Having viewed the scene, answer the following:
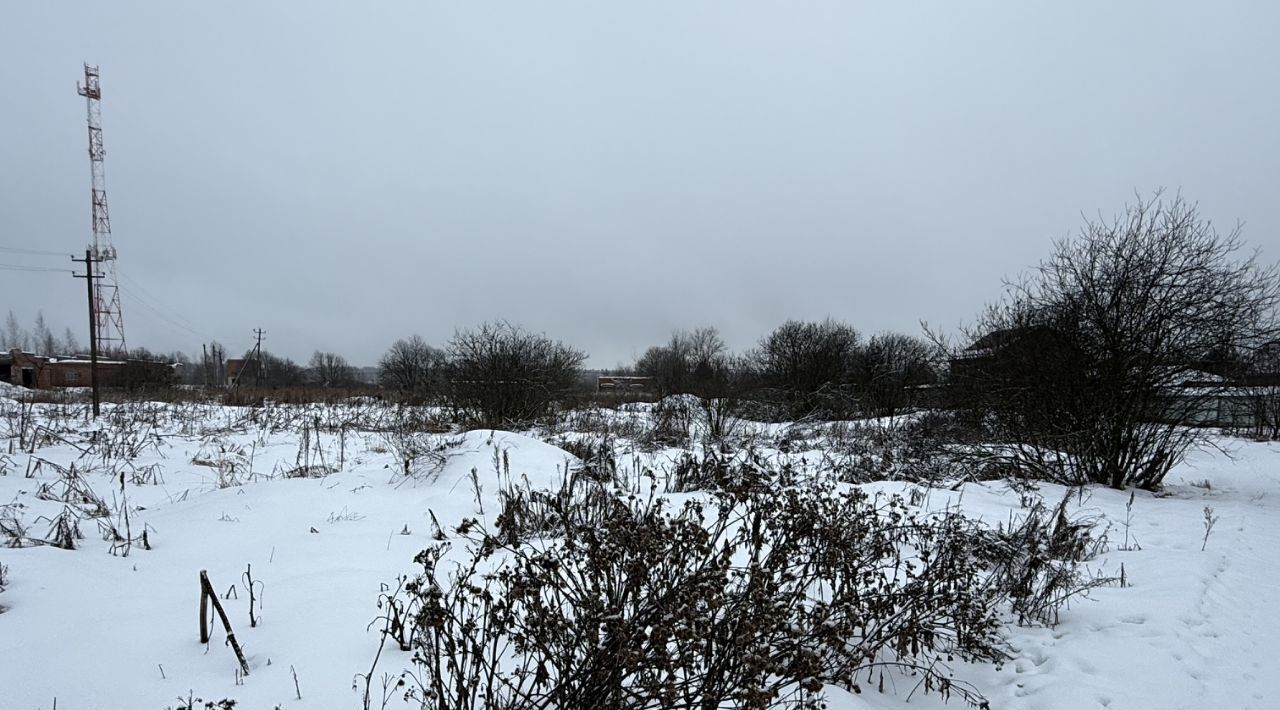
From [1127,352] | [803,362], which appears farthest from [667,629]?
[803,362]

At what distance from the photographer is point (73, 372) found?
4756 cm

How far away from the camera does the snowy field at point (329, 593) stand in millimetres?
2346

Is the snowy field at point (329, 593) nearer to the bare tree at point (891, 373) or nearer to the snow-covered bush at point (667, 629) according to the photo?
the snow-covered bush at point (667, 629)

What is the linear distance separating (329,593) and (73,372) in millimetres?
64754

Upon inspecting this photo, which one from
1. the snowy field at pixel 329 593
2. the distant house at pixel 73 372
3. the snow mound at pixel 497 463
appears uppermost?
the distant house at pixel 73 372

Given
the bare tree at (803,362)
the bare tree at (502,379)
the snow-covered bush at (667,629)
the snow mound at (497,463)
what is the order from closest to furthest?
1. the snow-covered bush at (667,629)
2. the snow mound at (497,463)
3. the bare tree at (502,379)
4. the bare tree at (803,362)

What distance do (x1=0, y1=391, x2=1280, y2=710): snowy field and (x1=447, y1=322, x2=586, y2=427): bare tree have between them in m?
5.58

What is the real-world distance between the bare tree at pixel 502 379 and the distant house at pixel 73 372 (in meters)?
26.9

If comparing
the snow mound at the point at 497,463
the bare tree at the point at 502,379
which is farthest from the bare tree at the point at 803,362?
the snow mound at the point at 497,463

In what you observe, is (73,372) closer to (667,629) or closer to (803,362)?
(803,362)

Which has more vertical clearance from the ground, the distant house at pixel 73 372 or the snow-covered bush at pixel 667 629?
the distant house at pixel 73 372

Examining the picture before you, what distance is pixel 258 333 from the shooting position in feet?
175

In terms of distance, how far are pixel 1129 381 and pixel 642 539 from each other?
8906 mm

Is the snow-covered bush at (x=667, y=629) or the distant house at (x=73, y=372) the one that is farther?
the distant house at (x=73, y=372)
